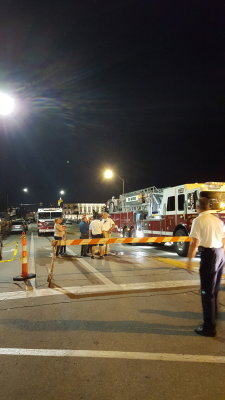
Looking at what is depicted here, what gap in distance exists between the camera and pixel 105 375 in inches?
136

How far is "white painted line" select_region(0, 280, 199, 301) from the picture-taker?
690 cm

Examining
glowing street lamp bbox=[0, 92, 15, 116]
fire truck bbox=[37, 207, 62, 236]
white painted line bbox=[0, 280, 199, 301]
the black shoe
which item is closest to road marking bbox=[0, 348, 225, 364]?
the black shoe

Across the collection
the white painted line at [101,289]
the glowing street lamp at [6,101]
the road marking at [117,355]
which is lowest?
the road marking at [117,355]

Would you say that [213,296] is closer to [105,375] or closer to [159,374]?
[159,374]

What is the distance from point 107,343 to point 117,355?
40 centimetres

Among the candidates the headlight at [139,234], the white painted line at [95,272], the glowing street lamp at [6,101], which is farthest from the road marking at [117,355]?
the headlight at [139,234]

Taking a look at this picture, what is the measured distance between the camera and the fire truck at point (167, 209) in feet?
40.7

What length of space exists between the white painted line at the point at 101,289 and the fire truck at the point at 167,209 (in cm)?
471

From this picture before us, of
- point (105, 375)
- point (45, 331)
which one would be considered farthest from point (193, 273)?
point (105, 375)

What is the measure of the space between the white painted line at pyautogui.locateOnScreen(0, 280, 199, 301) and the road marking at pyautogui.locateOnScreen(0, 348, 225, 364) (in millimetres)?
2745

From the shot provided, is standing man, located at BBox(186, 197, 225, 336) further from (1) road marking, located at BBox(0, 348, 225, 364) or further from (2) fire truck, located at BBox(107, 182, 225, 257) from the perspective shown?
(2) fire truck, located at BBox(107, 182, 225, 257)

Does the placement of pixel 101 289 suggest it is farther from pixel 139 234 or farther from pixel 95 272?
pixel 139 234

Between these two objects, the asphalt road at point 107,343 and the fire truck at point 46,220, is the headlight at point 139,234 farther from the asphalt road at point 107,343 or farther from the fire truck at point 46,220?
the fire truck at point 46,220

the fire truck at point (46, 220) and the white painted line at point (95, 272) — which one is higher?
the fire truck at point (46, 220)
